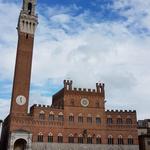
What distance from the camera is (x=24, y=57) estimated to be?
5503 centimetres

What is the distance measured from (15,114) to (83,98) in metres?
→ 14.5

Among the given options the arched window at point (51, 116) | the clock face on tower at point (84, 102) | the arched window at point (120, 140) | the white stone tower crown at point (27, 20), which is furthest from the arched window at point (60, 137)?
the white stone tower crown at point (27, 20)

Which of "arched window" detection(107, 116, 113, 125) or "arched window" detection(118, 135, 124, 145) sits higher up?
"arched window" detection(107, 116, 113, 125)

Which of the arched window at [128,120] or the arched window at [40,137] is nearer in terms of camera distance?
the arched window at [40,137]

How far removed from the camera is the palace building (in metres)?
50.7

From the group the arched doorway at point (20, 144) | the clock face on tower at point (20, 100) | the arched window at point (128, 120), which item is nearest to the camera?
the arched doorway at point (20, 144)

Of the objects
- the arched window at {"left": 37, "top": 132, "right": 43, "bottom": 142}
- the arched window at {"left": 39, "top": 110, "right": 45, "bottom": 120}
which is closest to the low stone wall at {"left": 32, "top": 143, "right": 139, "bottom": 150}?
the arched window at {"left": 37, "top": 132, "right": 43, "bottom": 142}

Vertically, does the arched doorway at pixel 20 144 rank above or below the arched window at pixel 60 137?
below

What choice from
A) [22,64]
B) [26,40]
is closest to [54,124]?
[22,64]

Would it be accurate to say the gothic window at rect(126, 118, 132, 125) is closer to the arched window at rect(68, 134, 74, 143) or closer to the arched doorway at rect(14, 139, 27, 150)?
the arched window at rect(68, 134, 74, 143)

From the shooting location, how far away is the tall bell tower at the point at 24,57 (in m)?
51.6

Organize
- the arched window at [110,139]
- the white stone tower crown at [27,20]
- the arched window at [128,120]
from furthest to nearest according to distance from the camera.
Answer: the arched window at [128,120] < the white stone tower crown at [27,20] < the arched window at [110,139]

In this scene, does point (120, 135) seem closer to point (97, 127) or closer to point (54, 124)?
point (97, 127)

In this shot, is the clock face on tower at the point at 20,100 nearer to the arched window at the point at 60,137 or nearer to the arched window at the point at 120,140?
the arched window at the point at 60,137
